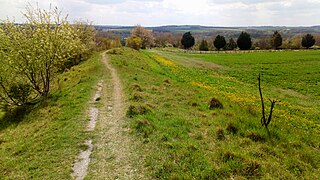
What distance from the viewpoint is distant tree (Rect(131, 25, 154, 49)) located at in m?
101

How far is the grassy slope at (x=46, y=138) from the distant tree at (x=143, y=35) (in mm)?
82619

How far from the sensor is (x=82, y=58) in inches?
1879

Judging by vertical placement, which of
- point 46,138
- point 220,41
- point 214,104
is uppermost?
point 220,41

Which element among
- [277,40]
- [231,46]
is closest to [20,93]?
[231,46]

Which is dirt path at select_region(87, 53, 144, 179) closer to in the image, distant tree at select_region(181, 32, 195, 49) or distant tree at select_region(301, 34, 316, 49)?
distant tree at select_region(181, 32, 195, 49)

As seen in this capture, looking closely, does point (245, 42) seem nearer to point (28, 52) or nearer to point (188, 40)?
point (188, 40)

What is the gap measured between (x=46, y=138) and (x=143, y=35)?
305ft

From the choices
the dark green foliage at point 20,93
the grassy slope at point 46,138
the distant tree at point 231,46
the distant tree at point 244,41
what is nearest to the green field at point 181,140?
the grassy slope at point 46,138

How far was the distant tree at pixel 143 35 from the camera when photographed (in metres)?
101

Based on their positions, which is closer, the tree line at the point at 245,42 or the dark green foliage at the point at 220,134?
the dark green foliage at the point at 220,134

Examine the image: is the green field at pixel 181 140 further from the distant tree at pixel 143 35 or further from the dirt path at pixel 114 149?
the distant tree at pixel 143 35

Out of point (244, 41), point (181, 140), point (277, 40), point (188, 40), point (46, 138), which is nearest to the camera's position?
point (181, 140)

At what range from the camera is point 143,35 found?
102000mm

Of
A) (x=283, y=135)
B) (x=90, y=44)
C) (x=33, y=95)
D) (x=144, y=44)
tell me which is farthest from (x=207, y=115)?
(x=144, y=44)
